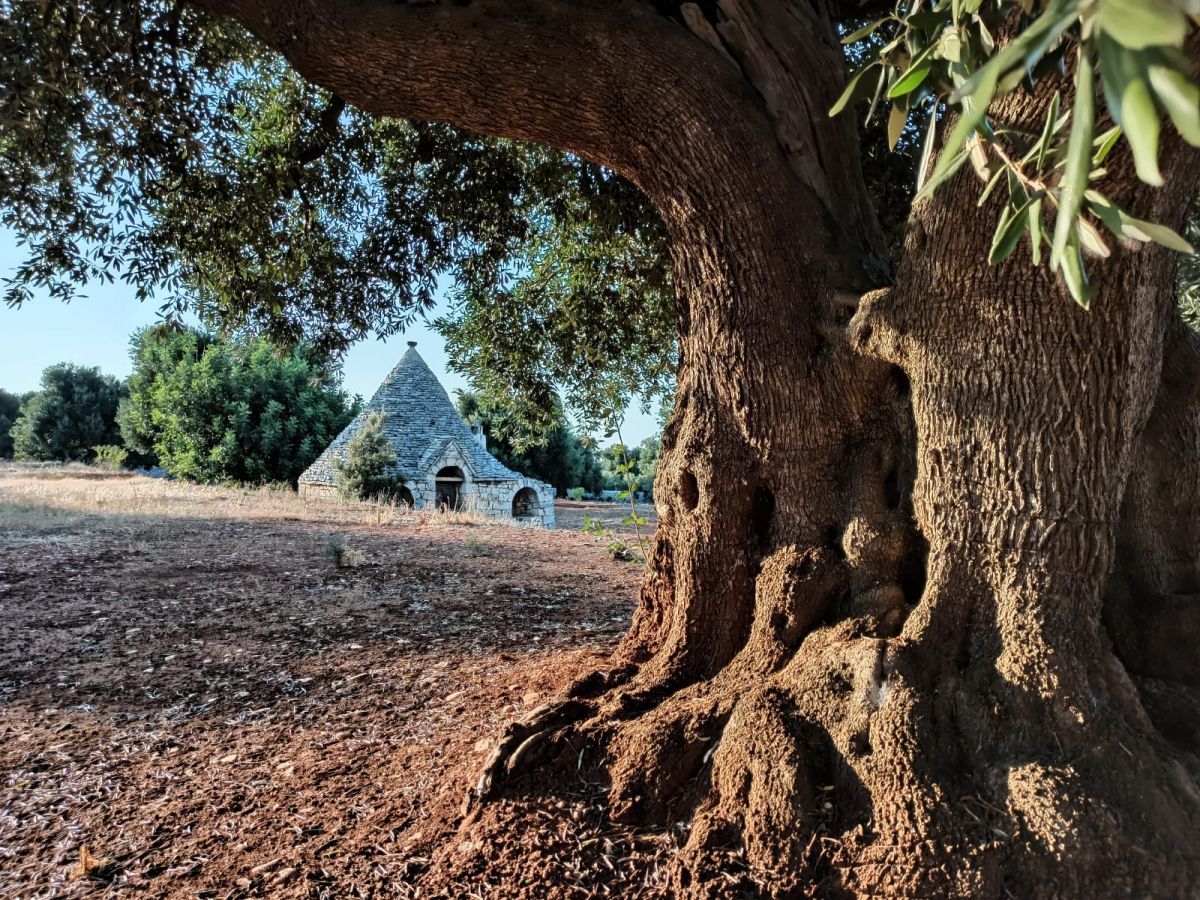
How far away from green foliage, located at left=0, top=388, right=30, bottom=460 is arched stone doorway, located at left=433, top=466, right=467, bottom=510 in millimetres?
32028

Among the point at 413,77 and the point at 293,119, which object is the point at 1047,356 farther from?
the point at 293,119

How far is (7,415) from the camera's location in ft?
134

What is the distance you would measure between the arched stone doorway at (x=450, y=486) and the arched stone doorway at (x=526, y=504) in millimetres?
2104

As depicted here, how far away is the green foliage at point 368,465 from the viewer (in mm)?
19625

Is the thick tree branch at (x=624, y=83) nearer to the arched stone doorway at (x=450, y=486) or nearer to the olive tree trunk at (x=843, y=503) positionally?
the olive tree trunk at (x=843, y=503)

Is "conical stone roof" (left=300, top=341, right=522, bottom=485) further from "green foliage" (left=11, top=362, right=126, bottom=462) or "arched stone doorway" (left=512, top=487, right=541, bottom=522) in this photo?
"green foliage" (left=11, top=362, right=126, bottom=462)

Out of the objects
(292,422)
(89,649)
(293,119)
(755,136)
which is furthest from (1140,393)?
(292,422)

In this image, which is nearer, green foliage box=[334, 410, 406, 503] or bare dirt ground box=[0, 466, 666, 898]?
bare dirt ground box=[0, 466, 666, 898]

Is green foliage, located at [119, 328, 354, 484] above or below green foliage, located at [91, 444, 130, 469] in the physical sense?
above

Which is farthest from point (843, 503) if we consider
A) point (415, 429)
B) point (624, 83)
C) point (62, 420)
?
point (62, 420)

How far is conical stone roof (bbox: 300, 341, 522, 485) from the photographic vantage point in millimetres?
21297

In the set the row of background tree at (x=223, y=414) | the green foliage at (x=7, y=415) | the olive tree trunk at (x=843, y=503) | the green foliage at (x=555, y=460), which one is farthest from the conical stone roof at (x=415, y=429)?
the green foliage at (x=7, y=415)

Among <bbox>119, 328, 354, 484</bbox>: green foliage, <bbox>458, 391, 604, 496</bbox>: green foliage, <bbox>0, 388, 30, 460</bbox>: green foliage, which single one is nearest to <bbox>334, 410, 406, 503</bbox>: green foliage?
<bbox>119, 328, 354, 484</bbox>: green foliage

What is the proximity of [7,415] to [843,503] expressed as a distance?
5281cm
